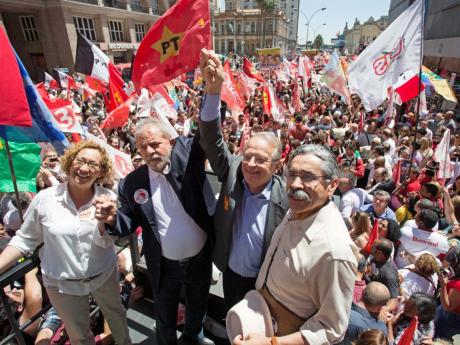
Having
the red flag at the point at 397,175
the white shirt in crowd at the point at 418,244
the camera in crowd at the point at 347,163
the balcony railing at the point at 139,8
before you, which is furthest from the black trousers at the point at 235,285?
the balcony railing at the point at 139,8

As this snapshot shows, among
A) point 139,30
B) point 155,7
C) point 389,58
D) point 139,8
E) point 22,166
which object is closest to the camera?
point 22,166

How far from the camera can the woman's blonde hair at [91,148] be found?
2.13 meters

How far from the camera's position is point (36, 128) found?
2713 millimetres

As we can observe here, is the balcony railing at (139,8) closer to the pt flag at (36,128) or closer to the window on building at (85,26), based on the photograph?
the window on building at (85,26)

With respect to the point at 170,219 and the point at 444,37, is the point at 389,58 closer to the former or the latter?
the point at 170,219

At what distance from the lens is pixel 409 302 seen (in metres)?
2.49

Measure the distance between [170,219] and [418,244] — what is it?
117 inches

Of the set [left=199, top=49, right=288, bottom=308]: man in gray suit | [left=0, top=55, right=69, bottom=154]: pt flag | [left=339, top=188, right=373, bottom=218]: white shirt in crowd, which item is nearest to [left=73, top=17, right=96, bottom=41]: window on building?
[left=0, top=55, right=69, bottom=154]: pt flag

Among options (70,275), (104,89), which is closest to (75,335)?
(70,275)

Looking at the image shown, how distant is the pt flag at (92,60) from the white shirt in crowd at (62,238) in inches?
235

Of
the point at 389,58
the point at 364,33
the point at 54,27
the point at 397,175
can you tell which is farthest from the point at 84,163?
the point at 364,33

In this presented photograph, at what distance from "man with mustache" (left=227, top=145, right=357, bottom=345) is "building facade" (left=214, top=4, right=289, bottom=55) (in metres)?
89.4

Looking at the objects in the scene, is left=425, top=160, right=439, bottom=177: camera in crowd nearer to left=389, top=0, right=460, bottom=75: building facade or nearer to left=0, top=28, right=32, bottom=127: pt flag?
left=0, top=28, right=32, bottom=127: pt flag

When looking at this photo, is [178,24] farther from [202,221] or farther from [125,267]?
[125,267]
